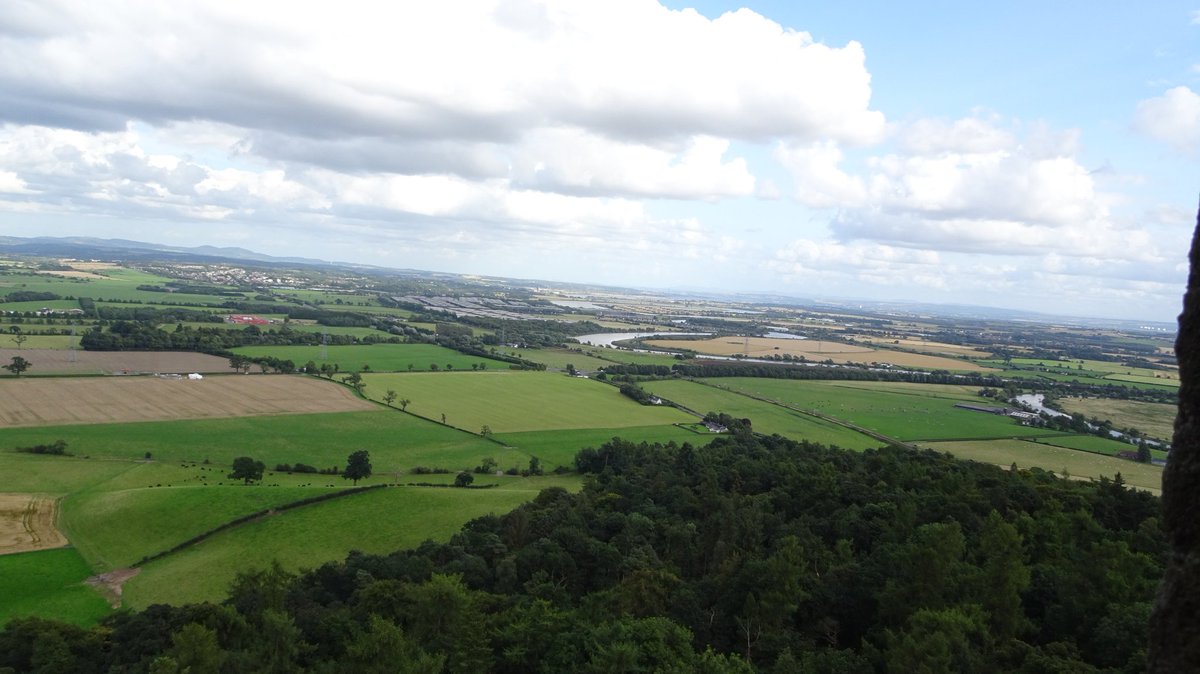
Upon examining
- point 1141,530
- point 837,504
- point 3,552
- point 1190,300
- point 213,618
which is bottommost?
point 3,552

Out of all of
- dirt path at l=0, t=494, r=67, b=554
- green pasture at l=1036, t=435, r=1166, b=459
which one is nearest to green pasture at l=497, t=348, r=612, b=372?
green pasture at l=1036, t=435, r=1166, b=459

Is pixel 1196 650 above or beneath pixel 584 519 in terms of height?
above

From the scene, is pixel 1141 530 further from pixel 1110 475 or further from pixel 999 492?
pixel 1110 475

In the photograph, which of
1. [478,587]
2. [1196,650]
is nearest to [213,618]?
[478,587]

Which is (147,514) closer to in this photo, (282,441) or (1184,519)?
(282,441)

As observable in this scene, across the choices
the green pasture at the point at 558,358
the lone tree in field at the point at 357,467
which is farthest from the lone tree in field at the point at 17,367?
the green pasture at the point at 558,358

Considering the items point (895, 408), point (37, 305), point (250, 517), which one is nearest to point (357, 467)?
point (250, 517)

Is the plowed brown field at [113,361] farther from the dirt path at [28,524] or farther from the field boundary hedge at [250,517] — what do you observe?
the field boundary hedge at [250,517]
